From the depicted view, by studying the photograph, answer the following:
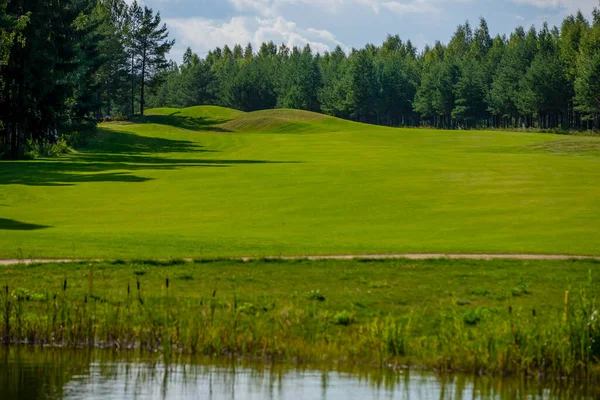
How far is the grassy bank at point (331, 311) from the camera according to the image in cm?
1566

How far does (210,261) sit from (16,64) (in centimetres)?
4542

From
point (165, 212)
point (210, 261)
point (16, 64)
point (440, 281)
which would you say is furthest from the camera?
point (16, 64)

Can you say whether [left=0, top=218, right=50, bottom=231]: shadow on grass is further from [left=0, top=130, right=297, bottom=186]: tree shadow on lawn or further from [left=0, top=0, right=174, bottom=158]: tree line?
[left=0, top=0, right=174, bottom=158]: tree line

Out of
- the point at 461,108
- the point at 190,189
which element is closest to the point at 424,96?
the point at 461,108

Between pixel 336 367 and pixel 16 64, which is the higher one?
pixel 16 64

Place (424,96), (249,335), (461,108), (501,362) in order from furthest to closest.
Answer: (424,96), (461,108), (249,335), (501,362)

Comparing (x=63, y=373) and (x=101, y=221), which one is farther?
(x=101, y=221)

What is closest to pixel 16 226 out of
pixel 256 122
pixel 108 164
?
pixel 108 164

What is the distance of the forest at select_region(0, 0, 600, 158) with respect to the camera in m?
65.2

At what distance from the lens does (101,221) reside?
1356 inches

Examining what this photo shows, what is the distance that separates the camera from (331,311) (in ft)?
63.9

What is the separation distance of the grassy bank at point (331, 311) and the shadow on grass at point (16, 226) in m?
8.49

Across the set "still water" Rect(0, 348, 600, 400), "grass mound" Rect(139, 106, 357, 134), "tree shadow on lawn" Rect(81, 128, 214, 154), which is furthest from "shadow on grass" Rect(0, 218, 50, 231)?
"grass mound" Rect(139, 106, 357, 134)

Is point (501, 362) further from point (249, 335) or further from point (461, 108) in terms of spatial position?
point (461, 108)
